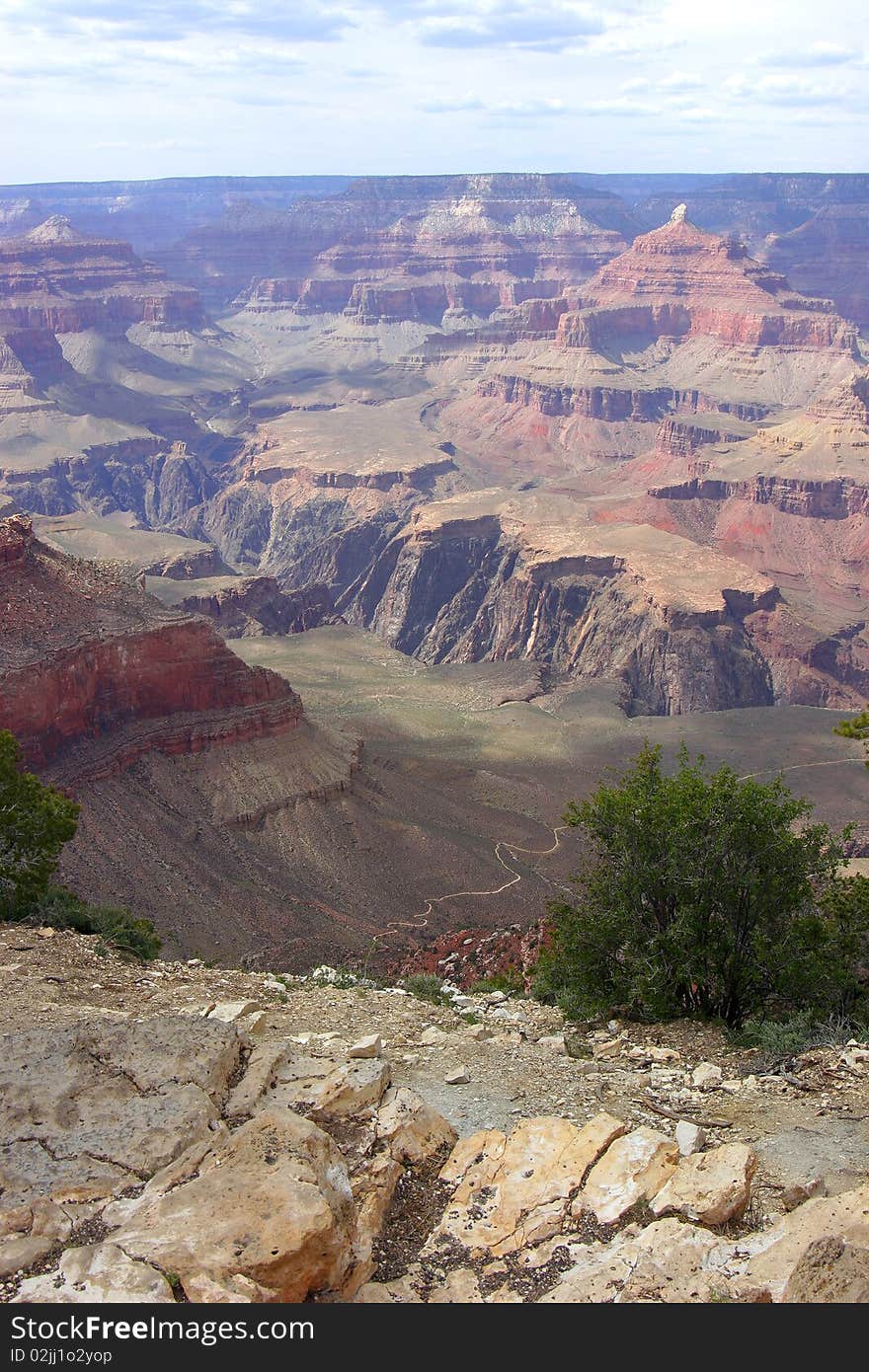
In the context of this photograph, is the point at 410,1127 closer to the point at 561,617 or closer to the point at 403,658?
the point at 403,658

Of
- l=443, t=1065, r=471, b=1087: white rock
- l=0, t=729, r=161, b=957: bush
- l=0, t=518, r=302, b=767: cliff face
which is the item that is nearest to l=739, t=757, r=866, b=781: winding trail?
l=0, t=518, r=302, b=767: cliff face

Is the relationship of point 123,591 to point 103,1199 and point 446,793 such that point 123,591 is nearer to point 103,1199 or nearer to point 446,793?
point 446,793

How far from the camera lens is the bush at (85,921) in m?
27.6

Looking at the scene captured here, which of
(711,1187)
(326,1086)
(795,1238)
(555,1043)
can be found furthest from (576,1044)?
(795,1238)

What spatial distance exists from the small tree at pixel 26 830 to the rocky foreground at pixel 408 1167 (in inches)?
387

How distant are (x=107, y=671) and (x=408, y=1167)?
4344 cm

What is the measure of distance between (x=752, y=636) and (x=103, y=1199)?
114m

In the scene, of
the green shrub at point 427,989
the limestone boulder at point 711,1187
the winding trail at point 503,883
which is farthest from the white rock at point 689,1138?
the winding trail at point 503,883

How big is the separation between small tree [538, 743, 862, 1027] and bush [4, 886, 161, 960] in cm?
989

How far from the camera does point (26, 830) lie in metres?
31.6

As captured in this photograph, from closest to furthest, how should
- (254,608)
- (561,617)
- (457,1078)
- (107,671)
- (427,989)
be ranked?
(457,1078) → (427,989) → (107,671) → (254,608) → (561,617)

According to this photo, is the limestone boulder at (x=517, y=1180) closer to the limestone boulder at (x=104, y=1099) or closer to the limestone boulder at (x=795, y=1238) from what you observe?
the limestone boulder at (x=795, y=1238)

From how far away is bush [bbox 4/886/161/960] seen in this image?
2756cm

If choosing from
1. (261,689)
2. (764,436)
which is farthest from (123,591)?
(764,436)
